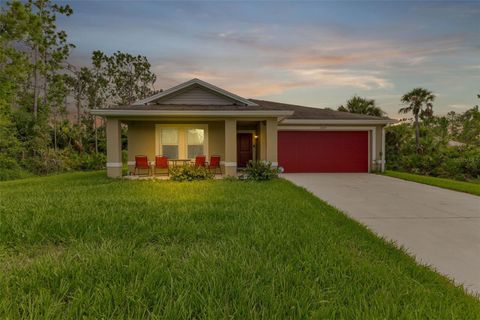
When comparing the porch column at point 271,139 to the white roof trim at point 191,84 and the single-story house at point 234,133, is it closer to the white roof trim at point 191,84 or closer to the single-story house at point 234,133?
the single-story house at point 234,133

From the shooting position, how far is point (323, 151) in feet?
49.9

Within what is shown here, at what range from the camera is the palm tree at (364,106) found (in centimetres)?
2245

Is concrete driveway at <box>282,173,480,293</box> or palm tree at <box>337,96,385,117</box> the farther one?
palm tree at <box>337,96,385,117</box>

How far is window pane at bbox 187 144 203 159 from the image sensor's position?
13445mm

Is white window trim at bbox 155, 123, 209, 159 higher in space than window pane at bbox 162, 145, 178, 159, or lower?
higher

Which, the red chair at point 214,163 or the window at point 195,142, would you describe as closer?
the red chair at point 214,163

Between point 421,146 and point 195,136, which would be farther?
point 421,146

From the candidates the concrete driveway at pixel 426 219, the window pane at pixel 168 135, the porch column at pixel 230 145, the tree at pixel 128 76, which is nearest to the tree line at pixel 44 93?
the tree at pixel 128 76

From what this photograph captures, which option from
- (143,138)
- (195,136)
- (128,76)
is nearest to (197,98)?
(195,136)

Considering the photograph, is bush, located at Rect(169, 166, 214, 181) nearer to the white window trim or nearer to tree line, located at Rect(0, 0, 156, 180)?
the white window trim

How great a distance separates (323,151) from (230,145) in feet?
20.5

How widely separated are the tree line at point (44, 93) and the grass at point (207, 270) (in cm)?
1503

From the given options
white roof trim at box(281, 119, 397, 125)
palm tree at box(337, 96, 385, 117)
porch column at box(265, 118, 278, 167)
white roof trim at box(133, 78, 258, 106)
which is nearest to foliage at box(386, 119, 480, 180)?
palm tree at box(337, 96, 385, 117)

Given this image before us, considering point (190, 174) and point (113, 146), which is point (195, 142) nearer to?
point (190, 174)
